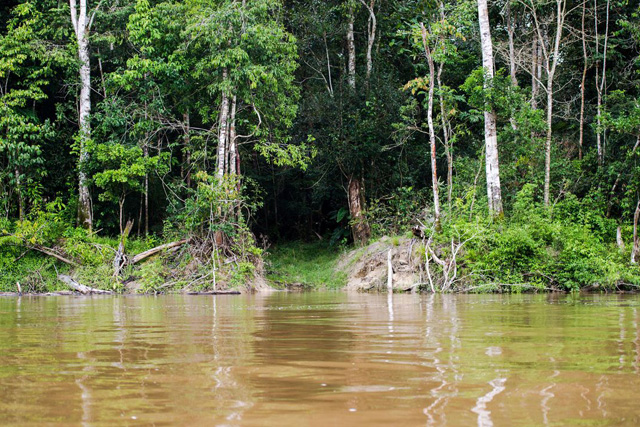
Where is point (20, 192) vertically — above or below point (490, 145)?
below

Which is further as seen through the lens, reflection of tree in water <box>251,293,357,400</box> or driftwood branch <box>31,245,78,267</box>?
driftwood branch <box>31,245,78,267</box>

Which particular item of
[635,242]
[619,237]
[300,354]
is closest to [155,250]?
[619,237]

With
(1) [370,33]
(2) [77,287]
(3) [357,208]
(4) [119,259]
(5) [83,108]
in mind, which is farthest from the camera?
(1) [370,33]

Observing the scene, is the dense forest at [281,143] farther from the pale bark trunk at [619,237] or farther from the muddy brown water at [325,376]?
the muddy brown water at [325,376]

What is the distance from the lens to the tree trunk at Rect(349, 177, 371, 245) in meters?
27.4

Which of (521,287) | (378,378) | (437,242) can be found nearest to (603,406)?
(378,378)

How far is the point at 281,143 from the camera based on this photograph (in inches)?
→ 1002

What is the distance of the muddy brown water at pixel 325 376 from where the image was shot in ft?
9.07

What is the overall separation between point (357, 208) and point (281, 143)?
4.41 meters

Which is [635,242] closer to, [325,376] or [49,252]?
[325,376]

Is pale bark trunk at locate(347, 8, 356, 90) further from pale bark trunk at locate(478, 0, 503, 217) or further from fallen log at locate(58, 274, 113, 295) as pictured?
fallen log at locate(58, 274, 113, 295)

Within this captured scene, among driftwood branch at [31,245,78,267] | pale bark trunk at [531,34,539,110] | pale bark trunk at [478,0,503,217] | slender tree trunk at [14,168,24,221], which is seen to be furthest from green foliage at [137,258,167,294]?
pale bark trunk at [531,34,539,110]

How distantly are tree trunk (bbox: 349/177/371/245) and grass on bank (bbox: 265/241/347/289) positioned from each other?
1.10 meters

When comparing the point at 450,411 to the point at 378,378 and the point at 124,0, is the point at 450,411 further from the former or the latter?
the point at 124,0
